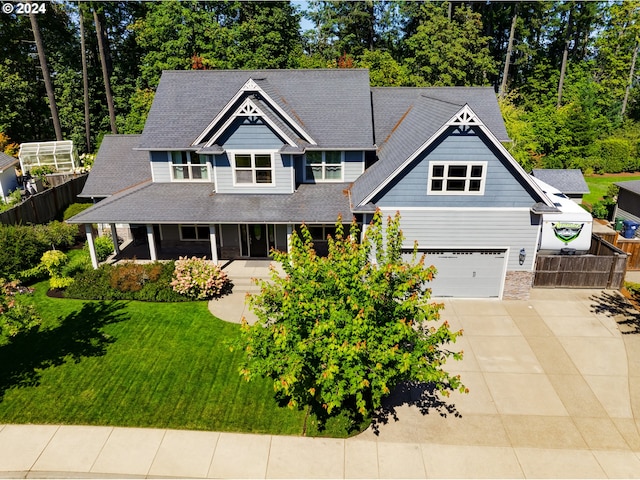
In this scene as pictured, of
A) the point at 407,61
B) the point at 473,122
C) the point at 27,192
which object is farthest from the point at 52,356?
the point at 407,61

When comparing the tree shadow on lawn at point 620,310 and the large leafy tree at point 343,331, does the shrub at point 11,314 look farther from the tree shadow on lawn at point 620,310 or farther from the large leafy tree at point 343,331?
the tree shadow on lawn at point 620,310

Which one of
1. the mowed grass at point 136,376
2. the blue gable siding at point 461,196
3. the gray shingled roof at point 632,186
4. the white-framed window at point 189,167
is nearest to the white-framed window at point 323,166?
the white-framed window at point 189,167

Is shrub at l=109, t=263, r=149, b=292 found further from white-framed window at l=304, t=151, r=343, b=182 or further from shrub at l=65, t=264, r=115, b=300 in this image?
white-framed window at l=304, t=151, r=343, b=182

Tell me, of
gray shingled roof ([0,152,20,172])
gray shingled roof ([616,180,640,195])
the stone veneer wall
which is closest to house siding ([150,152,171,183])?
gray shingled roof ([0,152,20,172])

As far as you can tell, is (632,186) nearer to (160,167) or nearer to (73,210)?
(160,167)

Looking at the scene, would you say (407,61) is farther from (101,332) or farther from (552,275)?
(101,332)
